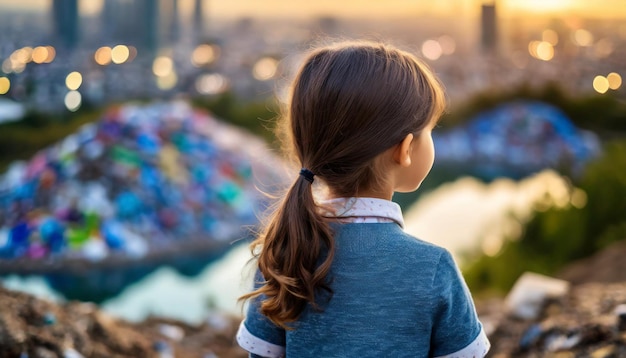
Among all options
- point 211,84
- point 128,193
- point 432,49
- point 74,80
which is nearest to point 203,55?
point 211,84

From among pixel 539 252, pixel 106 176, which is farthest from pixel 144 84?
pixel 539 252

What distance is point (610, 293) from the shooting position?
200 centimetres

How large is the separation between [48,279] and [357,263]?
108 inches

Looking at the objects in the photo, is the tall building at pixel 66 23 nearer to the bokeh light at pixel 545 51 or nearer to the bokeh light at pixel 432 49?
the bokeh light at pixel 432 49

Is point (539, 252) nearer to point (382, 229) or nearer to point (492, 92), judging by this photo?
point (382, 229)

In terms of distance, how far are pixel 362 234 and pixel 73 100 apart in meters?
4.62

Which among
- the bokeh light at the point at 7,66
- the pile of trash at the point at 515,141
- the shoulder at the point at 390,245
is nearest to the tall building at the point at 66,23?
the bokeh light at the point at 7,66

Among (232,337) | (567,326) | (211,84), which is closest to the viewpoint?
(567,326)

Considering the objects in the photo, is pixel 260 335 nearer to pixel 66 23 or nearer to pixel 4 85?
pixel 4 85

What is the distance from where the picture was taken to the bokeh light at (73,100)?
5.12 meters

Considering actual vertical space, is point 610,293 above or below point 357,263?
below

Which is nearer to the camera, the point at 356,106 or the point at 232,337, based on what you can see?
the point at 356,106

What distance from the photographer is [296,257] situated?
3.09 feet

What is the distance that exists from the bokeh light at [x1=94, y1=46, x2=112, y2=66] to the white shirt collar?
15.6 feet
